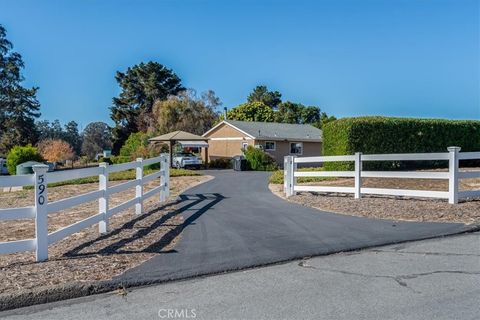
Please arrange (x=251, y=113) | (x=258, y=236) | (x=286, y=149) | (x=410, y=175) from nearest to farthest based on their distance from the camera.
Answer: (x=258, y=236)
(x=410, y=175)
(x=286, y=149)
(x=251, y=113)

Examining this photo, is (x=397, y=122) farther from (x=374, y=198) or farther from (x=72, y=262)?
(x=72, y=262)

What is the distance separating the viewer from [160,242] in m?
7.64

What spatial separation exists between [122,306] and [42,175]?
8.49 ft

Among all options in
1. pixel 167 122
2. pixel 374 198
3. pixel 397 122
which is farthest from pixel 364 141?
pixel 167 122

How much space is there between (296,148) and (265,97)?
47709 millimetres

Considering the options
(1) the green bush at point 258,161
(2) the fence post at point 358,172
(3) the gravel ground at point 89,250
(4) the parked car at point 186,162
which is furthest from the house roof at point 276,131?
(3) the gravel ground at point 89,250

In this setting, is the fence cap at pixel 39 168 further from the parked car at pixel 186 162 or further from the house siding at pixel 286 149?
the house siding at pixel 286 149

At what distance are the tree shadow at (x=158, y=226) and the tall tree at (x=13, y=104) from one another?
5616cm

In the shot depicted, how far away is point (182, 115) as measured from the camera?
5447cm

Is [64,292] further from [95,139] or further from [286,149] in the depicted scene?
[95,139]

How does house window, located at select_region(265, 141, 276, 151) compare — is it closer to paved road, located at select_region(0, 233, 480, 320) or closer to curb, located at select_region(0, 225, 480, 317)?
paved road, located at select_region(0, 233, 480, 320)

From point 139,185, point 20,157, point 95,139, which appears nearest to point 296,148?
point 20,157

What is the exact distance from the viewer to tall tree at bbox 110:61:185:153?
6969cm

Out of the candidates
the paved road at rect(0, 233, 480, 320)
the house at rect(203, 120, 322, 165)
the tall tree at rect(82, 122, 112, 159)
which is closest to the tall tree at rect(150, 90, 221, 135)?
the house at rect(203, 120, 322, 165)
